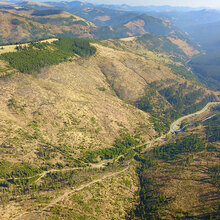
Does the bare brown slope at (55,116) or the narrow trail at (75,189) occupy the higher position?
the bare brown slope at (55,116)

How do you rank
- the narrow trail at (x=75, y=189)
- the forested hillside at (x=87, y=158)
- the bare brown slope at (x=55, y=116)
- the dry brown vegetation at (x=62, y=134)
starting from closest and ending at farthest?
the narrow trail at (x=75, y=189), the dry brown vegetation at (x=62, y=134), the forested hillside at (x=87, y=158), the bare brown slope at (x=55, y=116)

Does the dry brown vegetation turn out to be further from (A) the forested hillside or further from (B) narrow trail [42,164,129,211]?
(B) narrow trail [42,164,129,211]

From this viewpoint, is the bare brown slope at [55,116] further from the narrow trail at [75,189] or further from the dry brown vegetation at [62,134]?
the narrow trail at [75,189]

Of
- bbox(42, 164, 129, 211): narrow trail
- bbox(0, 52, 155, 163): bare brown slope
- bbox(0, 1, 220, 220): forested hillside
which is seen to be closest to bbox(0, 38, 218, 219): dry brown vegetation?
bbox(0, 52, 155, 163): bare brown slope

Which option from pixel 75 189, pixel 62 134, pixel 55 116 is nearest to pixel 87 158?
pixel 62 134

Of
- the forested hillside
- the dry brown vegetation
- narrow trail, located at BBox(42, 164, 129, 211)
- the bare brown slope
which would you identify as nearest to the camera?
narrow trail, located at BBox(42, 164, 129, 211)

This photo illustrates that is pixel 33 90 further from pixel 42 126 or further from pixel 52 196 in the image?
pixel 52 196

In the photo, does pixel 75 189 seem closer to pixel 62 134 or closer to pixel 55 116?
pixel 62 134

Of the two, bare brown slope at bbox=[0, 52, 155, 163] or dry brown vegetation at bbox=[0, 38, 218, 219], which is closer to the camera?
dry brown vegetation at bbox=[0, 38, 218, 219]

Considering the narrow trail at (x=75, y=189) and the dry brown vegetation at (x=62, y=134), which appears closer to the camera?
the narrow trail at (x=75, y=189)

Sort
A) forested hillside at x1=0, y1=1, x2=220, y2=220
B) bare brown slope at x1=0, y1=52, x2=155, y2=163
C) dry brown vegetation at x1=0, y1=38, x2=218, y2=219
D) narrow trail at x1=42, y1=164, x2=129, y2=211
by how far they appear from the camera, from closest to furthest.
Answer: narrow trail at x1=42, y1=164, x2=129, y2=211, dry brown vegetation at x1=0, y1=38, x2=218, y2=219, forested hillside at x1=0, y1=1, x2=220, y2=220, bare brown slope at x1=0, y1=52, x2=155, y2=163

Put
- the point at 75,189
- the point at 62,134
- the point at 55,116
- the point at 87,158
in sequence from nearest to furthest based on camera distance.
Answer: the point at 75,189 < the point at 87,158 < the point at 62,134 < the point at 55,116

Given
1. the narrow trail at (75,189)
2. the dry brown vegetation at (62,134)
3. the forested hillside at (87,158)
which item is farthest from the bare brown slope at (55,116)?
the narrow trail at (75,189)
